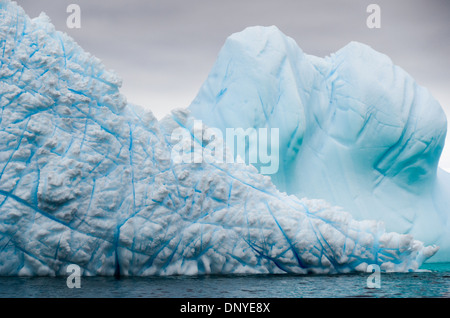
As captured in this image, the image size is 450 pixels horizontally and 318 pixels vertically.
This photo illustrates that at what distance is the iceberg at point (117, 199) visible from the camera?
857cm

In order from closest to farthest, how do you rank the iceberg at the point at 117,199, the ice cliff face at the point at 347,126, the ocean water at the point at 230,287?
the ocean water at the point at 230,287 < the iceberg at the point at 117,199 < the ice cliff face at the point at 347,126

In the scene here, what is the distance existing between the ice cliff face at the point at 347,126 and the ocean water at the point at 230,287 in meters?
5.06

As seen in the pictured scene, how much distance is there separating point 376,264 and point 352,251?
24.6 inches

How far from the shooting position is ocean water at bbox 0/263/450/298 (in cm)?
676

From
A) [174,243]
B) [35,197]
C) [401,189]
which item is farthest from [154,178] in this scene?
[401,189]

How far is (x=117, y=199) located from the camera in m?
9.02

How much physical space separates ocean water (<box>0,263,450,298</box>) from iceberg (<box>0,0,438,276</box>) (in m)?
0.50

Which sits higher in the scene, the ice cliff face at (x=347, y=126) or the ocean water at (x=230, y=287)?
the ice cliff face at (x=347, y=126)

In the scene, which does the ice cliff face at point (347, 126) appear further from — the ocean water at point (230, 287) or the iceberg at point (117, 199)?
the ocean water at point (230, 287)

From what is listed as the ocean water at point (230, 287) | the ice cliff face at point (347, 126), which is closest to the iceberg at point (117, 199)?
the ocean water at point (230, 287)

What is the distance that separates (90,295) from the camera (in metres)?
6.59

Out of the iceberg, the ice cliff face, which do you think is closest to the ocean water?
the iceberg

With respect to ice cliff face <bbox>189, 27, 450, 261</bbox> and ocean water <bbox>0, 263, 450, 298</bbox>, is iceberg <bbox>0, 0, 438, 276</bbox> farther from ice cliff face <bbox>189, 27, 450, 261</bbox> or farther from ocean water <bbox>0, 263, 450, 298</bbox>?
ice cliff face <bbox>189, 27, 450, 261</bbox>
